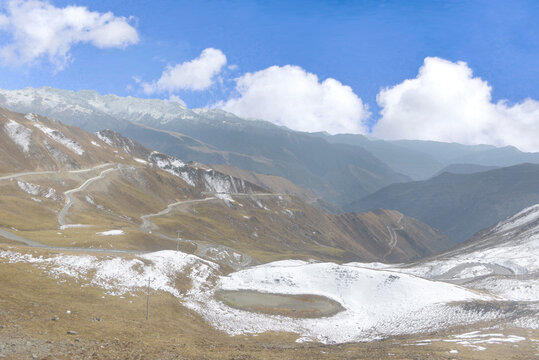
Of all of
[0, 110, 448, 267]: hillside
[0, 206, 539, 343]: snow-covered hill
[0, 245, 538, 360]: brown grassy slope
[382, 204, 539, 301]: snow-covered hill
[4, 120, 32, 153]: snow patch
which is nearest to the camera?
[0, 245, 538, 360]: brown grassy slope

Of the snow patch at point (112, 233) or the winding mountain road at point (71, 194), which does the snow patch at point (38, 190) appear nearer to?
the winding mountain road at point (71, 194)

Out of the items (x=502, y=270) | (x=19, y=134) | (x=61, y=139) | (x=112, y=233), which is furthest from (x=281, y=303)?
(x=61, y=139)

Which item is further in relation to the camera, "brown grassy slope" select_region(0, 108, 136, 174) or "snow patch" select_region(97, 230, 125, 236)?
"brown grassy slope" select_region(0, 108, 136, 174)

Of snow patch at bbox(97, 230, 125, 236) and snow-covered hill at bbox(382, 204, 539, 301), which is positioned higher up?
snow patch at bbox(97, 230, 125, 236)

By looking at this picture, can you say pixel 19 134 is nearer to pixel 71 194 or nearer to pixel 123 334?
pixel 71 194

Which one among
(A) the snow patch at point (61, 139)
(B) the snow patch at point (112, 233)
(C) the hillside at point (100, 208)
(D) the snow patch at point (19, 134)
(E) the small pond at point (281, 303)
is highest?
(A) the snow patch at point (61, 139)

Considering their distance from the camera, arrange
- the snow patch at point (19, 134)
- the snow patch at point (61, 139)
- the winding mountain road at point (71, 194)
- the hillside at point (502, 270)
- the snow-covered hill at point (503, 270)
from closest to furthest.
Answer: the snow-covered hill at point (503, 270), the hillside at point (502, 270), the winding mountain road at point (71, 194), the snow patch at point (19, 134), the snow patch at point (61, 139)

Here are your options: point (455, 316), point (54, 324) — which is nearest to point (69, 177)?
point (54, 324)

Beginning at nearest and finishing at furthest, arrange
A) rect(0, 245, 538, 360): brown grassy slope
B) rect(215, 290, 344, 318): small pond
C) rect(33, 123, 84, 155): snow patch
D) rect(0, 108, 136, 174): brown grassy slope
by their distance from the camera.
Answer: rect(0, 245, 538, 360): brown grassy slope → rect(215, 290, 344, 318): small pond → rect(0, 108, 136, 174): brown grassy slope → rect(33, 123, 84, 155): snow patch

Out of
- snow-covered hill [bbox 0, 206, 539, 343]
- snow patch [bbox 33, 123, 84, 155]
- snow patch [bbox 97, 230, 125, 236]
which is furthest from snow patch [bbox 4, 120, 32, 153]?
snow-covered hill [bbox 0, 206, 539, 343]

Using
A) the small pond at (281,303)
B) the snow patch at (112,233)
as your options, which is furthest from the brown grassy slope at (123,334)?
the snow patch at (112,233)

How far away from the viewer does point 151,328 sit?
1312 inches

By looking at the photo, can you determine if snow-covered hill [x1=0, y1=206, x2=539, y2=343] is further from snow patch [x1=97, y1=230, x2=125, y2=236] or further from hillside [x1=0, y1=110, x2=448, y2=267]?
snow patch [x1=97, y1=230, x2=125, y2=236]

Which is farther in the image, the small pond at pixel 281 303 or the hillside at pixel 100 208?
the hillside at pixel 100 208
